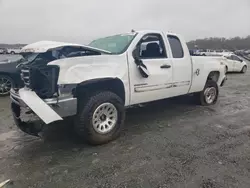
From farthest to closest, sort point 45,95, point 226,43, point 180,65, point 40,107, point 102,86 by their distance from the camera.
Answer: point 226,43 → point 180,65 → point 102,86 → point 45,95 → point 40,107

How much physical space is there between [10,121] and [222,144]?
4.67 metres

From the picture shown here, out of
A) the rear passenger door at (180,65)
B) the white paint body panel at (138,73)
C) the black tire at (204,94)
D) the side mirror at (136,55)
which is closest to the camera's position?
the white paint body panel at (138,73)

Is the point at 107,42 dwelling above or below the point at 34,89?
above

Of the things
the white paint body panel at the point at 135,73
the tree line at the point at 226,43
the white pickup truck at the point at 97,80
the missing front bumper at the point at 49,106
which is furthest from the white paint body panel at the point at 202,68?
the tree line at the point at 226,43

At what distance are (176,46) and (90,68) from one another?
2.60 meters

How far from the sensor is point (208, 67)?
261 inches

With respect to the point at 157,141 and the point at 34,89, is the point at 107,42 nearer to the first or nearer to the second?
the point at 34,89

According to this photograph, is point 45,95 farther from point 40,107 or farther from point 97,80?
point 97,80

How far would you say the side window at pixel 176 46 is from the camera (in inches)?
221

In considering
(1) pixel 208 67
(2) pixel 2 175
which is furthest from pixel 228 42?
(2) pixel 2 175

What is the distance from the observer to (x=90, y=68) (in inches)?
157

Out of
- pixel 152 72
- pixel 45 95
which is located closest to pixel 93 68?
pixel 45 95

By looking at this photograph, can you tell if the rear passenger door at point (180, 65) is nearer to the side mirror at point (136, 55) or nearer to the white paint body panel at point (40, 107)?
the side mirror at point (136, 55)

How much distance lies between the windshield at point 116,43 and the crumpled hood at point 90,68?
337 millimetres
